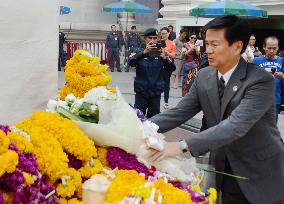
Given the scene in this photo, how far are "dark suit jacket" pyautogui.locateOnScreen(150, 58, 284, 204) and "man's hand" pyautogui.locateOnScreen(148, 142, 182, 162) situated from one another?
0.33 m

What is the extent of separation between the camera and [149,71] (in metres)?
8.28

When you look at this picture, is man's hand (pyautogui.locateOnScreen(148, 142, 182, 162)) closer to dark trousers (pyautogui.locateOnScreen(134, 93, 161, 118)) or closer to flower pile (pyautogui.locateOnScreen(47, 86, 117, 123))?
flower pile (pyautogui.locateOnScreen(47, 86, 117, 123))

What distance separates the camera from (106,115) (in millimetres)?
2879

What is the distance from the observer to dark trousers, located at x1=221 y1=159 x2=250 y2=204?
137 inches

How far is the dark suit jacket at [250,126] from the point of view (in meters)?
3.26

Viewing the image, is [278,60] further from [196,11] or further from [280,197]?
[196,11]

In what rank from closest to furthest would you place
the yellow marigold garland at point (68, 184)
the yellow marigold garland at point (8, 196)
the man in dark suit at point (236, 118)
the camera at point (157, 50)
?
the yellow marigold garland at point (8, 196) < the yellow marigold garland at point (68, 184) < the man in dark suit at point (236, 118) < the camera at point (157, 50)

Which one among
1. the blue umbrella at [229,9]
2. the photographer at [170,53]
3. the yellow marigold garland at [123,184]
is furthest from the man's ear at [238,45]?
the blue umbrella at [229,9]

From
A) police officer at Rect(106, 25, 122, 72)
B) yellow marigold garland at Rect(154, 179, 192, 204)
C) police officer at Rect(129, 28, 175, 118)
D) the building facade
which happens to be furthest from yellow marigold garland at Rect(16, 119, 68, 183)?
the building facade

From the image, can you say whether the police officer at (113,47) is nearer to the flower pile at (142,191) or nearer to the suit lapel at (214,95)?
the suit lapel at (214,95)

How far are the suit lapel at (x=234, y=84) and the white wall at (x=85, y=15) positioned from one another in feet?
67.8

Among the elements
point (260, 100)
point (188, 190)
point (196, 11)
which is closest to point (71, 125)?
point (188, 190)

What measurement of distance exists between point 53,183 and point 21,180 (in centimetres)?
28

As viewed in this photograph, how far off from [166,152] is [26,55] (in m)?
1.16
